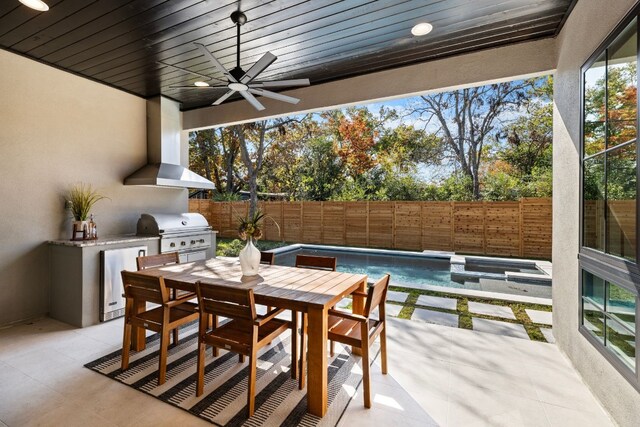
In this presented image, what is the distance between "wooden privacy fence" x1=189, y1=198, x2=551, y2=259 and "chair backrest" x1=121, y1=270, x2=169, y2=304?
5945mm

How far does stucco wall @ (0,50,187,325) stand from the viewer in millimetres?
3361

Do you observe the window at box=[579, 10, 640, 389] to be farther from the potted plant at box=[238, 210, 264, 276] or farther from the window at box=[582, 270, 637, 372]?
the potted plant at box=[238, 210, 264, 276]

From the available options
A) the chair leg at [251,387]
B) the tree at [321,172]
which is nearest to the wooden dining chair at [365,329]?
the chair leg at [251,387]

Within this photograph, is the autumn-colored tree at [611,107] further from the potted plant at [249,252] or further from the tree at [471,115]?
the tree at [471,115]

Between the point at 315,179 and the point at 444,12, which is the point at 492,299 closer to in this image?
the point at 444,12

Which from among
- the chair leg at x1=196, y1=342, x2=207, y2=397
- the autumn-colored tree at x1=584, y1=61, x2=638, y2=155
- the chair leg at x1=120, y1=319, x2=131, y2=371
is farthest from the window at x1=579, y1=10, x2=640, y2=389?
the chair leg at x1=120, y1=319, x2=131, y2=371

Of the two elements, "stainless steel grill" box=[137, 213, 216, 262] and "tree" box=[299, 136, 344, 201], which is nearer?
"stainless steel grill" box=[137, 213, 216, 262]

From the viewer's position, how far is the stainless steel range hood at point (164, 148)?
4.54 metres

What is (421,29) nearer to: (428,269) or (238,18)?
(238,18)

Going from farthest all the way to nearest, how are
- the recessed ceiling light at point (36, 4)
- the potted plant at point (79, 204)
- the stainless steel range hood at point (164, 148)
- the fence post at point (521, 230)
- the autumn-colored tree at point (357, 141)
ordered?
the autumn-colored tree at point (357, 141)
the fence post at point (521, 230)
the stainless steel range hood at point (164, 148)
the potted plant at point (79, 204)
the recessed ceiling light at point (36, 4)

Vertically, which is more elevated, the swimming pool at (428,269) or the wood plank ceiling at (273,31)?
the wood plank ceiling at (273,31)

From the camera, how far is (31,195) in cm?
353

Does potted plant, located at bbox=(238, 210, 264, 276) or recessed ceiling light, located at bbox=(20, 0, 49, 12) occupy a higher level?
recessed ceiling light, located at bbox=(20, 0, 49, 12)

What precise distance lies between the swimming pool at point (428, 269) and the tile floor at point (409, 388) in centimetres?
219
